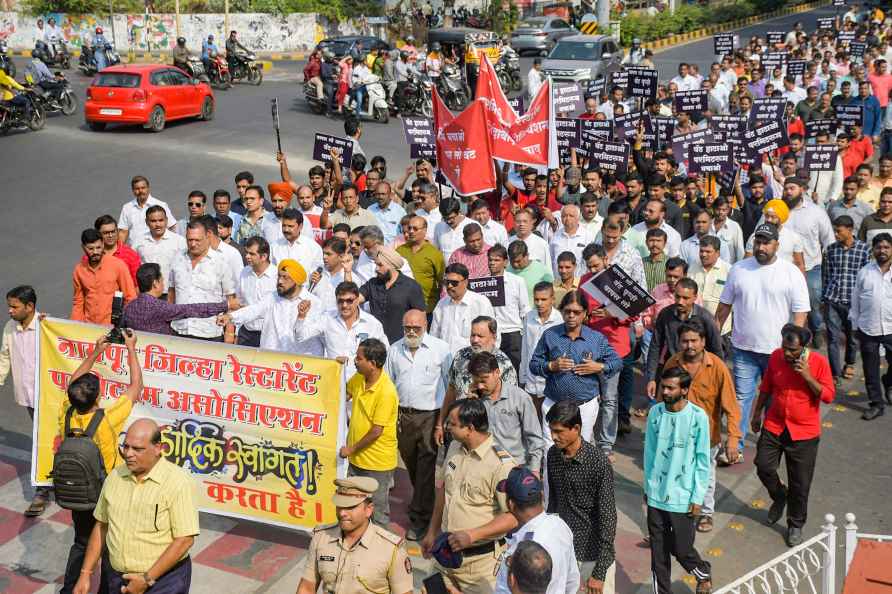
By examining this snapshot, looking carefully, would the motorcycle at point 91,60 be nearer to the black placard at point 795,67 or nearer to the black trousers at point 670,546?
the black placard at point 795,67

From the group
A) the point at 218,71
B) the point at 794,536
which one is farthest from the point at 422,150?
the point at 218,71

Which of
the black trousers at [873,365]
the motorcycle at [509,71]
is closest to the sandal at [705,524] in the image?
the black trousers at [873,365]

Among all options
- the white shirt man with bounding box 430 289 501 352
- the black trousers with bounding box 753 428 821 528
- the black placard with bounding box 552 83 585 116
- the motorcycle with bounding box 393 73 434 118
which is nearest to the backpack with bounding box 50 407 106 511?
the white shirt man with bounding box 430 289 501 352

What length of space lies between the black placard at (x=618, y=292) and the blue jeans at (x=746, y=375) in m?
1.12

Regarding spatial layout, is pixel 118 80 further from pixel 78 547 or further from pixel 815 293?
pixel 78 547

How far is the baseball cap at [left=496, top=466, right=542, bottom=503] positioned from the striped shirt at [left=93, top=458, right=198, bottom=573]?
5.65 feet

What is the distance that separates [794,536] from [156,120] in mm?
19392

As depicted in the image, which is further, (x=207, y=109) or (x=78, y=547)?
(x=207, y=109)

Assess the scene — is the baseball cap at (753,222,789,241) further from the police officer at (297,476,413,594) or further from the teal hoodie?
the police officer at (297,476,413,594)

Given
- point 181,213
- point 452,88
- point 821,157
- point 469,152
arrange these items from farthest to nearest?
point 452,88, point 181,213, point 821,157, point 469,152

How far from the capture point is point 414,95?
26.5m

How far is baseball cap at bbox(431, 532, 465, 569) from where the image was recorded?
18.1 ft

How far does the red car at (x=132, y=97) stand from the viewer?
76.1ft

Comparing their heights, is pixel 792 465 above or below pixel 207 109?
below
